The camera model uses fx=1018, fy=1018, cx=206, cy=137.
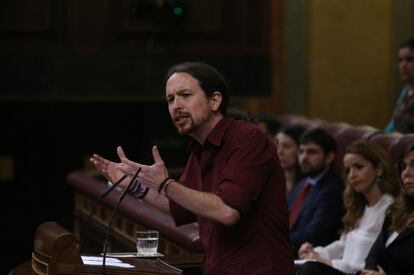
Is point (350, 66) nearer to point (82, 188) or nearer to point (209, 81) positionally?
point (82, 188)

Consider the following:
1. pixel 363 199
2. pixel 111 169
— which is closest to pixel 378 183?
pixel 363 199

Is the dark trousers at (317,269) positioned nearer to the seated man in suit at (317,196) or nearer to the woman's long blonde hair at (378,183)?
the woman's long blonde hair at (378,183)

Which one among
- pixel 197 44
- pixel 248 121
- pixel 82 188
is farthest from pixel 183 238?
pixel 197 44

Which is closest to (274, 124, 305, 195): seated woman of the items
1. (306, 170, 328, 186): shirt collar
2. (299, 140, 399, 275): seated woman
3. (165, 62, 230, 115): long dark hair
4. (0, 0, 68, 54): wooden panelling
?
(306, 170, 328, 186): shirt collar

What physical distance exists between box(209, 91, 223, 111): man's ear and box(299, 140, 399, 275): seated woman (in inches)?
56.0

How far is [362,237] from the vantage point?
13.9 ft

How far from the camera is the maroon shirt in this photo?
9.18 feet

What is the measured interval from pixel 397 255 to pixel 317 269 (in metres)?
0.36

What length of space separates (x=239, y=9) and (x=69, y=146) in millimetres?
1870

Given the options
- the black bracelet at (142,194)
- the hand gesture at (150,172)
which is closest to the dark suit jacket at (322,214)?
the black bracelet at (142,194)

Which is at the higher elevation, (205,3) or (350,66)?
(205,3)

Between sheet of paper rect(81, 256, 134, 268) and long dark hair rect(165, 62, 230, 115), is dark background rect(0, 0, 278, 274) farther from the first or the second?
long dark hair rect(165, 62, 230, 115)

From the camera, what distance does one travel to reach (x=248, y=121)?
3016mm

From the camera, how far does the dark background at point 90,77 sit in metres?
7.93
